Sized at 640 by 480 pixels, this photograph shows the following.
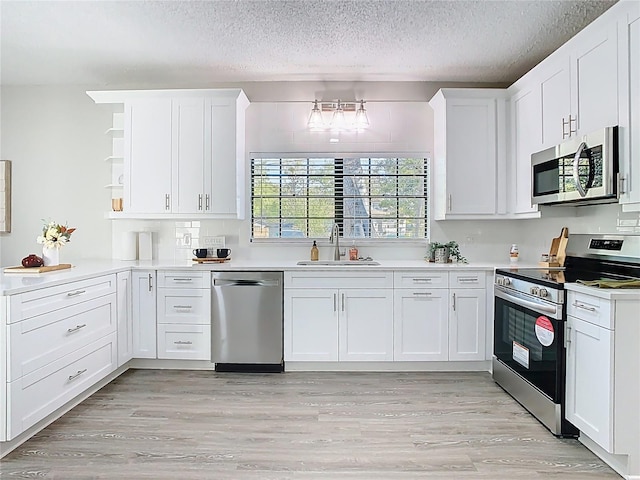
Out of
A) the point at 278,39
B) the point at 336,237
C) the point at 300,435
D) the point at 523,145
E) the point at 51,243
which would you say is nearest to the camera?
the point at 300,435

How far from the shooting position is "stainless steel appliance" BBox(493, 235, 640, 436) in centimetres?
249

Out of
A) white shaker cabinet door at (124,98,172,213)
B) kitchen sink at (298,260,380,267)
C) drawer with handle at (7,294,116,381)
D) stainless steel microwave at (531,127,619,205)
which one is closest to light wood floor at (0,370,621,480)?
drawer with handle at (7,294,116,381)

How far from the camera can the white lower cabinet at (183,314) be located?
366 centimetres

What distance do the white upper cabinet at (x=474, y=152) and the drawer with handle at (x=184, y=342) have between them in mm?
2323

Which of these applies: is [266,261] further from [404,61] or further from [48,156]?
[48,156]

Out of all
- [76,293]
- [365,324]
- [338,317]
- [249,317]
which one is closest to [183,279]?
[249,317]

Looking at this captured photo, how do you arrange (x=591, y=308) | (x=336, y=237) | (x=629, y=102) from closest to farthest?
1. (x=591, y=308)
2. (x=629, y=102)
3. (x=336, y=237)

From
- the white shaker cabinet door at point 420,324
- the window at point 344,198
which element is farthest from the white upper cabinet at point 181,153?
the white shaker cabinet door at point 420,324

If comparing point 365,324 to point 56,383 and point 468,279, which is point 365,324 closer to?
point 468,279

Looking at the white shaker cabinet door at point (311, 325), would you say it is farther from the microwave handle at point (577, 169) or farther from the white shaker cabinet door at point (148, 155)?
the microwave handle at point (577, 169)

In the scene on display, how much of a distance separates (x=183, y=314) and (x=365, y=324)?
1.50 meters

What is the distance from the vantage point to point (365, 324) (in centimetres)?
363

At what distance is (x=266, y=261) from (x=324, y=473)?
88.0 inches

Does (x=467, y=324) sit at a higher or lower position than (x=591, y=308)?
lower
